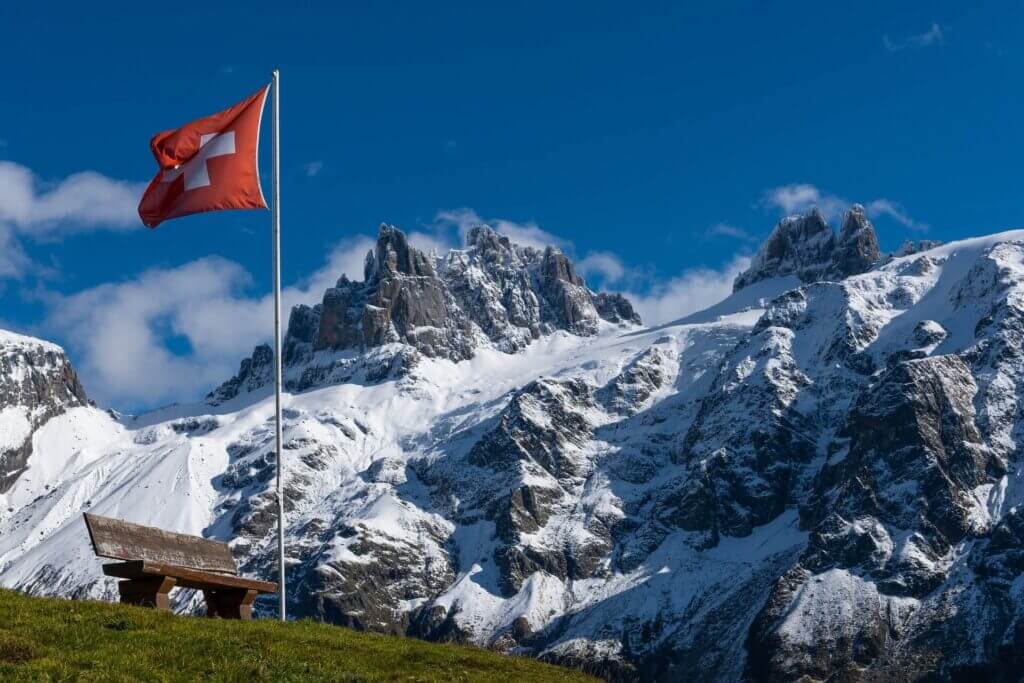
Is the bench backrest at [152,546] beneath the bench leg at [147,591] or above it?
above

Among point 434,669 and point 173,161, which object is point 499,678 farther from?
point 173,161

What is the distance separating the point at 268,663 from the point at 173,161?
17.4 metres

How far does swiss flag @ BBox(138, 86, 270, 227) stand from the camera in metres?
37.7

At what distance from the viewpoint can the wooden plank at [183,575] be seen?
1163 inches

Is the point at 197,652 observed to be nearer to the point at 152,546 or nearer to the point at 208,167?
the point at 152,546

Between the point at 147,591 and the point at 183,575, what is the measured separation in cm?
85

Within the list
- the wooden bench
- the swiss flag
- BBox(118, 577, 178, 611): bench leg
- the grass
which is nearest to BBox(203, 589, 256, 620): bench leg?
the wooden bench

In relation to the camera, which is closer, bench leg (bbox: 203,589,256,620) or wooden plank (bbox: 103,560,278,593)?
wooden plank (bbox: 103,560,278,593)

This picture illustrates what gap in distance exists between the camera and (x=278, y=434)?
35.8 m

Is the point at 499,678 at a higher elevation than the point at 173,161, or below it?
below

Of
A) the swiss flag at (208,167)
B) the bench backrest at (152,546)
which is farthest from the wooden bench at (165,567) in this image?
the swiss flag at (208,167)

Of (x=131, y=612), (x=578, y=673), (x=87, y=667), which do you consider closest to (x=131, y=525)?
(x=131, y=612)

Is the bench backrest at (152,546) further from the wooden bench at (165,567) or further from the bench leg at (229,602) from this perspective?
the bench leg at (229,602)

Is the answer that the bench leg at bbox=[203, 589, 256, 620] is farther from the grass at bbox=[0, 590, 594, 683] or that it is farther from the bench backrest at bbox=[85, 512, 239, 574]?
the grass at bbox=[0, 590, 594, 683]
